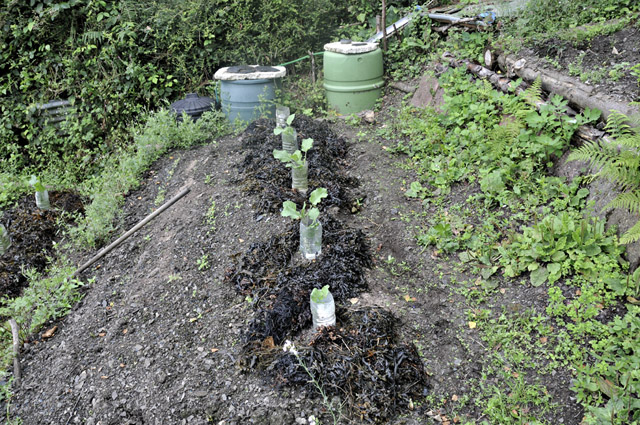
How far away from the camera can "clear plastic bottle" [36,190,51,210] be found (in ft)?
16.4

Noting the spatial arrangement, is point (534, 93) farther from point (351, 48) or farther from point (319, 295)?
point (351, 48)

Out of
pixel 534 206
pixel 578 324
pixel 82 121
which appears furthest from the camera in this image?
pixel 82 121

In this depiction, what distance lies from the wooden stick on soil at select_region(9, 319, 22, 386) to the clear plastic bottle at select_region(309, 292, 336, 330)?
6.52 ft

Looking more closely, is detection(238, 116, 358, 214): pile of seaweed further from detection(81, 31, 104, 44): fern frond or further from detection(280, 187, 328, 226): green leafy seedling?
detection(81, 31, 104, 44): fern frond

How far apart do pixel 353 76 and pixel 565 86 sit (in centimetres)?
269

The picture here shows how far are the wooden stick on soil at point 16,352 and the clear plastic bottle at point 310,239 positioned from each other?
6.50ft

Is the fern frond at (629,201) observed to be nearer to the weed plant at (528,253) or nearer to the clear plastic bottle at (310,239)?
the weed plant at (528,253)

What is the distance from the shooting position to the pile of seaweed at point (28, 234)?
4281 millimetres

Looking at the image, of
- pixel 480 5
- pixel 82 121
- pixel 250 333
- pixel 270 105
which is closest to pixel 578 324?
pixel 250 333

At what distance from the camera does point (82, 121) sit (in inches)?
253

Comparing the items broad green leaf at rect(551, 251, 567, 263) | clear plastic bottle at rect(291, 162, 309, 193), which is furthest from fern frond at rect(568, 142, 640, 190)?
clear plastic bottle at rect(291, 162, 309, 193)

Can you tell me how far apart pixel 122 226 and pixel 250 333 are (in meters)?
2.32

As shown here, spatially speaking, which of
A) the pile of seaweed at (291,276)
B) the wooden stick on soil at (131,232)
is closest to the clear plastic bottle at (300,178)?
the pile of seaweed at (291,276)

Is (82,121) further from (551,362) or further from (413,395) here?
(551,362)
